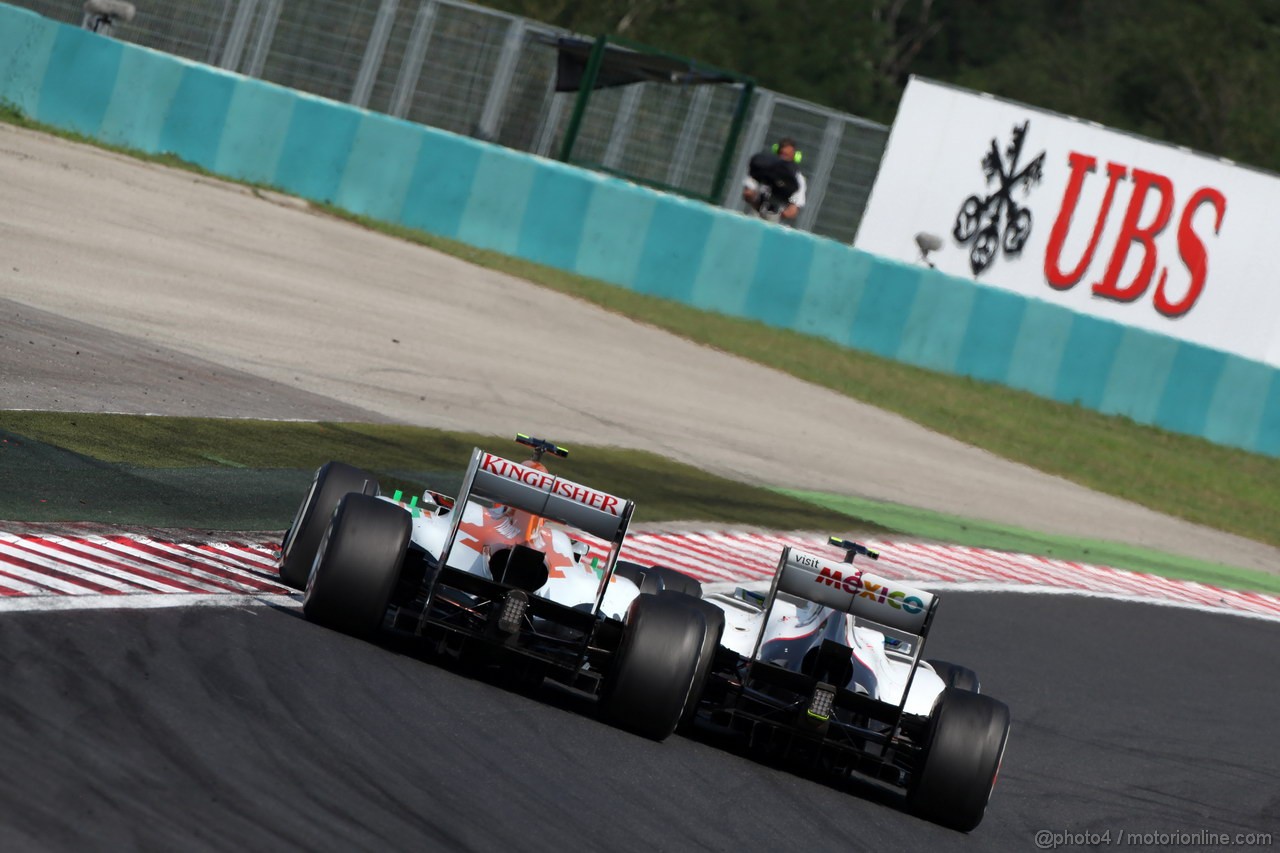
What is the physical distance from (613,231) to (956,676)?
16254 mm

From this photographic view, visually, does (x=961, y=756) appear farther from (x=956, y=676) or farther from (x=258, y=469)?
(x=258, y=469)

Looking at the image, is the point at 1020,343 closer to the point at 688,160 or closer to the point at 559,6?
the point at 688,160

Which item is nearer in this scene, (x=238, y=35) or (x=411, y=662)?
(x=411, y=662)

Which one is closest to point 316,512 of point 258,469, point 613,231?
point 258,469

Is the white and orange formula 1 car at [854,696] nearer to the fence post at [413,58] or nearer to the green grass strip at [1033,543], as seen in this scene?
the green grass strip at [1033,543]

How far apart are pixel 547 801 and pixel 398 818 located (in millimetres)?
807

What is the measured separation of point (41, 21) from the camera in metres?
24.9

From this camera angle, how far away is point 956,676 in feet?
30.8

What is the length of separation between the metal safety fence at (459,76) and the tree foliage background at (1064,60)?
2314cm

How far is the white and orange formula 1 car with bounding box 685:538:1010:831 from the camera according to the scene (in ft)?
27.2

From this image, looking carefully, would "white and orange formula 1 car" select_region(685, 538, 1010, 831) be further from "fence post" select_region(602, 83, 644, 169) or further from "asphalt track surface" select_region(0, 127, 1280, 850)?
"fence post" select_region(602, 83, 644, 169)

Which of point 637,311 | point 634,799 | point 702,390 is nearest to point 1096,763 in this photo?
point 634,799

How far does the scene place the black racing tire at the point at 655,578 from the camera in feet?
30.7

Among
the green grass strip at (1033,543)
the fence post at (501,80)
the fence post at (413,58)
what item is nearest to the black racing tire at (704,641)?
the green grass strip at (1033,543)
